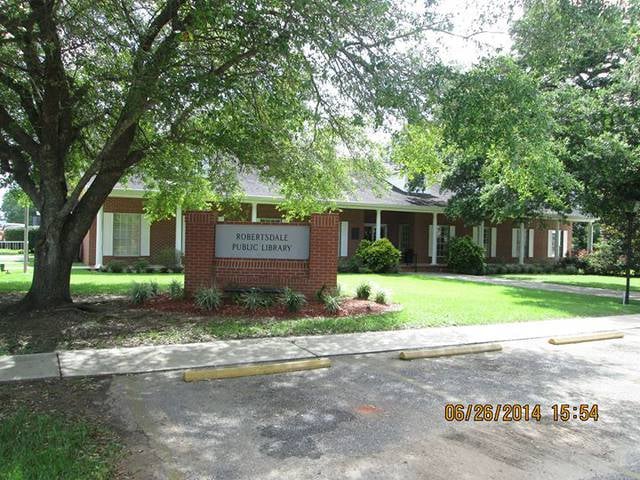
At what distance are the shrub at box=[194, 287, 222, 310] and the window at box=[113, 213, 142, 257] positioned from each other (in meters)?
11.8

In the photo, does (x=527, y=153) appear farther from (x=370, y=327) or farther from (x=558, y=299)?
(x=558, y=299)

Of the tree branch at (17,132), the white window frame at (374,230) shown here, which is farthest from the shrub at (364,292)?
the white window frame at (374,230)

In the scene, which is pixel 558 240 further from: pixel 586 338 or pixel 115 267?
pixel 115 267

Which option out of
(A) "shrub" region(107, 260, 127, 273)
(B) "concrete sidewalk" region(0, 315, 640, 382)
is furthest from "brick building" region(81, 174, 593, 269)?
(B) "concrete sidewalk" region(0, 315, 640, 382)

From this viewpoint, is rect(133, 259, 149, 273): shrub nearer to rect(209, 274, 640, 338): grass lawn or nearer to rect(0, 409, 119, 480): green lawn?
rect(209, 274, 640, 338): grass lawn

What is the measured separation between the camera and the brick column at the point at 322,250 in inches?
467

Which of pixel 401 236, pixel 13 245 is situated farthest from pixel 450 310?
pixel 13 245

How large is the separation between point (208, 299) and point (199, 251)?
1.58 meters

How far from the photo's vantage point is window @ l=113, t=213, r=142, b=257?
69.3ft

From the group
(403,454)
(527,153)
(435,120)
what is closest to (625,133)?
(527,153)

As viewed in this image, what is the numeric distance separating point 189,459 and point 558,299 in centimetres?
1351

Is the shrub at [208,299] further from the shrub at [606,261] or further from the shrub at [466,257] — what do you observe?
the shrub at [606,261]

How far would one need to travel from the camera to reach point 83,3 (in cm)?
851

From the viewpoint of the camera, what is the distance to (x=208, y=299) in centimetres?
1058
